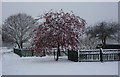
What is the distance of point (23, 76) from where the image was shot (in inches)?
284

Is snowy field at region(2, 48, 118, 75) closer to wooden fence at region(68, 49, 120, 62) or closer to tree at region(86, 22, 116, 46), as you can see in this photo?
wooden fence at region(68, 49, 120, 62)

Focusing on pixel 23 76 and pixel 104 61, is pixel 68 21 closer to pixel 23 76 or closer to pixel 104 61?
pixel 104 61

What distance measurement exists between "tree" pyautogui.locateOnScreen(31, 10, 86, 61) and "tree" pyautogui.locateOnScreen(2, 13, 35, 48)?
2232 centimetres

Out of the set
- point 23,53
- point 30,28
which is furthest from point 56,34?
point 30,28

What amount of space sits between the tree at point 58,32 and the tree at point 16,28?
73.2 feet

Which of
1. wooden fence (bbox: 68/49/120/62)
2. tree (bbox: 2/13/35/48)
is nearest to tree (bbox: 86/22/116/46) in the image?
tree (bbox: 2/13/35/48)

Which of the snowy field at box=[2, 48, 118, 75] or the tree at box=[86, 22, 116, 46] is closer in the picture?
the snowy field at box=[2, 48, 118, 75]

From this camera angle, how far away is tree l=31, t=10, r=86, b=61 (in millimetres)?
11328

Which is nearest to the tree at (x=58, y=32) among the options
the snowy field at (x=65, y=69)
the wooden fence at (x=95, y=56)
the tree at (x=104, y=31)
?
the wooden fence at (x=95, y=56)

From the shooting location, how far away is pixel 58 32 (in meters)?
11.3

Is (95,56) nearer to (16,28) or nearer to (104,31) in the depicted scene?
(104,31)

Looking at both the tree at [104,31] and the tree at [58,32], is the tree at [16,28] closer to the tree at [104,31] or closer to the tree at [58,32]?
the tree at [104,31]

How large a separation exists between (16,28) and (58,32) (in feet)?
78.9

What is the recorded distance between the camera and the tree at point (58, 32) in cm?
1133
